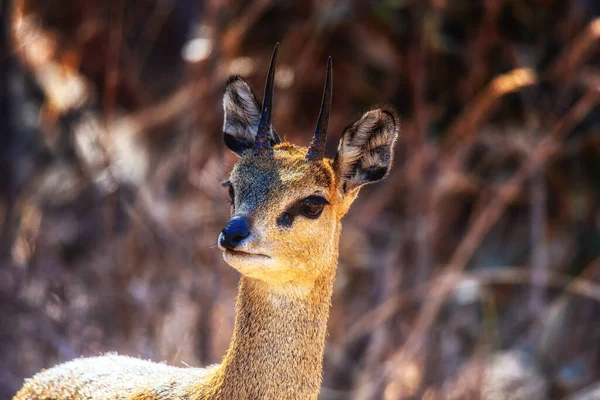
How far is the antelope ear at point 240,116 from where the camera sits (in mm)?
4488

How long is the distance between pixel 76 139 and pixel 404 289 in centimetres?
345

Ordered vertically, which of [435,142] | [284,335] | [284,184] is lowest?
[284,335]

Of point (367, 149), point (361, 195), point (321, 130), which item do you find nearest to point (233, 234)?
point (321, 130)

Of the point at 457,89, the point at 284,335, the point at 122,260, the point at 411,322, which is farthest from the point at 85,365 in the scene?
the point at 457,89

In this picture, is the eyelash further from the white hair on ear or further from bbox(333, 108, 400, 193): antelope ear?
the white hair on ear

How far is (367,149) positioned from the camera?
4344mm

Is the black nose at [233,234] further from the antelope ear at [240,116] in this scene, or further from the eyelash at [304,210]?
the antelope ear at [240,116]

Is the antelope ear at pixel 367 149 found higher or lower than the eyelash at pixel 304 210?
higher

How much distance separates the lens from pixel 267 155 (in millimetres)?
4102

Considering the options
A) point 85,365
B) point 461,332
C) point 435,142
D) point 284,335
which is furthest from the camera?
point 461,332

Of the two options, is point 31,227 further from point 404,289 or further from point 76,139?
point 404,289

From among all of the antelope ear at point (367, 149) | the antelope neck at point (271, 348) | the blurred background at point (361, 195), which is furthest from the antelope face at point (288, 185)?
the blurred background at point (361, 195)

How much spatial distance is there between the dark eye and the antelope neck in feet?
1.13

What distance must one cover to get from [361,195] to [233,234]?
6.27 metres
